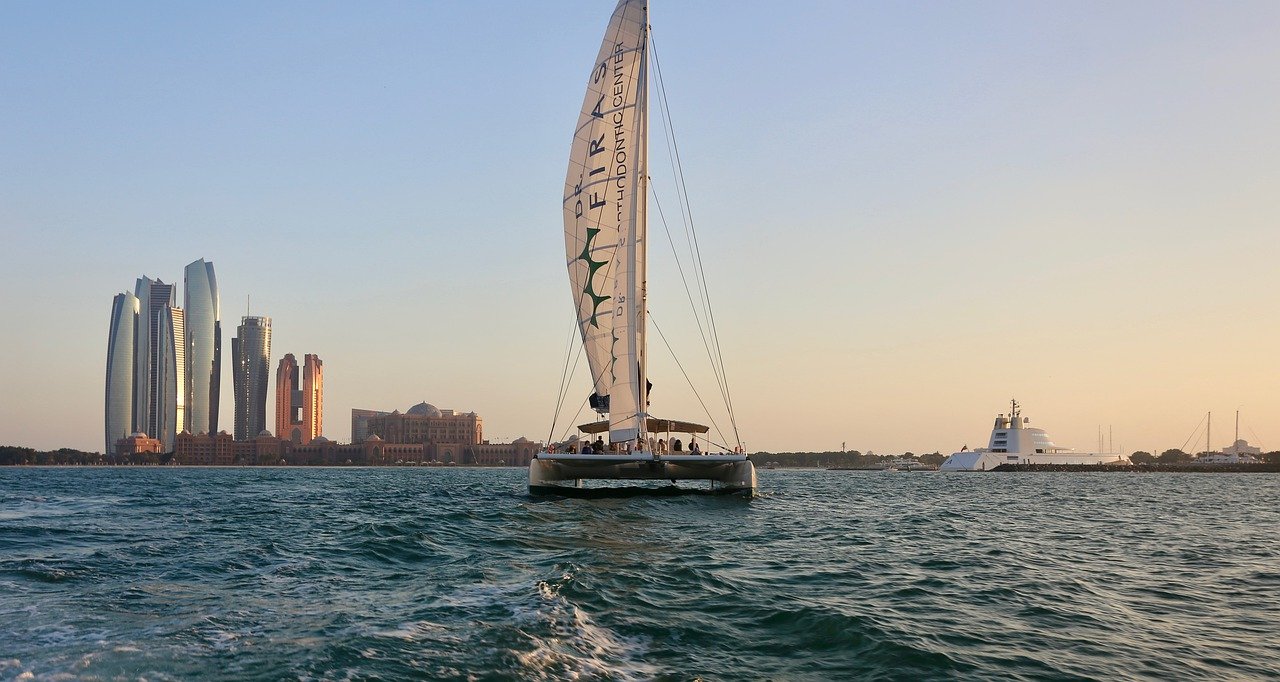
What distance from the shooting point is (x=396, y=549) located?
696 inches

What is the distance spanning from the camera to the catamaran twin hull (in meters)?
30.7

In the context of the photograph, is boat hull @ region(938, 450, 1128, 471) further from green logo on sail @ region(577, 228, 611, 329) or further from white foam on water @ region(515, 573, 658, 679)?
white foam on water @ region(515, 573, 658, 679)

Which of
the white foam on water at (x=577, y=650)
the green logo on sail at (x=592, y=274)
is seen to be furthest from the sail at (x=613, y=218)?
the white foam on water at (x=577, y=650)

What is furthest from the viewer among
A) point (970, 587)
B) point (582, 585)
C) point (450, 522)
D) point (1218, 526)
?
point (1218, 526)

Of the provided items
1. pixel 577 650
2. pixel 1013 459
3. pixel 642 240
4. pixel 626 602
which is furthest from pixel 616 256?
pixel 1013 459

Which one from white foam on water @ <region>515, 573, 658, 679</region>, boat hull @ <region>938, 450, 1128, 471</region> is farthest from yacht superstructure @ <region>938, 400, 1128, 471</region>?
white foam on water @ <region>515, 573, 658, 679</region>

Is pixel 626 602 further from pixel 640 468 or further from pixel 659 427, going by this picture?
pixel 659 427

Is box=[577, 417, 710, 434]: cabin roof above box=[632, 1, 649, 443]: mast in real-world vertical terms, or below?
below

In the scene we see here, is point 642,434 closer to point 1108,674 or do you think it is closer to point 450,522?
point 450,522

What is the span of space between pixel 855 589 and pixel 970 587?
1.85m

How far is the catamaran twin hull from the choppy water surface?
679cm

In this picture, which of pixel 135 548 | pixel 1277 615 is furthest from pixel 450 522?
pixel 1277 615

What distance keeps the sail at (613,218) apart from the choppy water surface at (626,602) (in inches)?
474

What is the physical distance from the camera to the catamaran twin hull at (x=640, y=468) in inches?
1209
